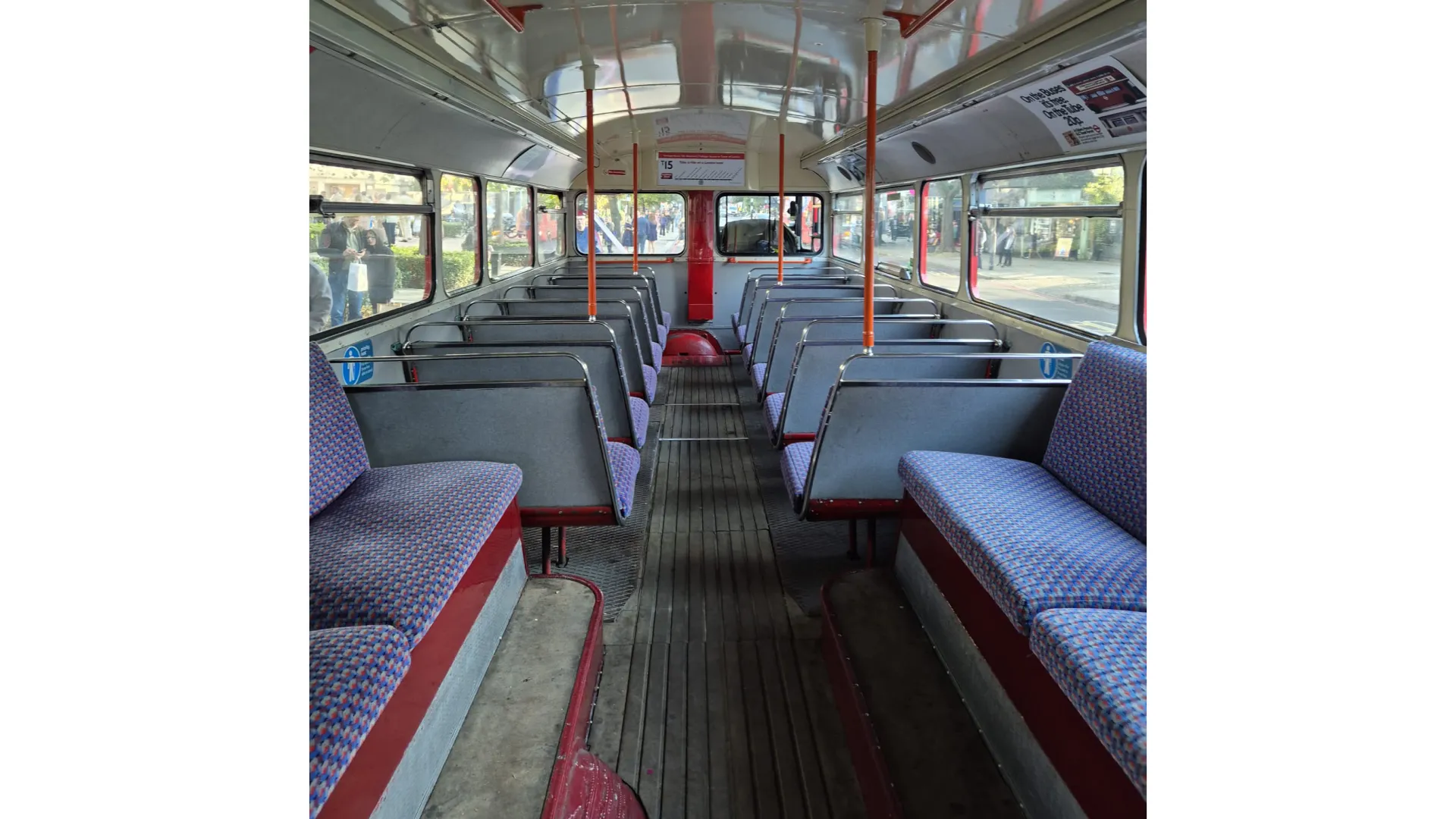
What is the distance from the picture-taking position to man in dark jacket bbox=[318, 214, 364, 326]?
3754mm

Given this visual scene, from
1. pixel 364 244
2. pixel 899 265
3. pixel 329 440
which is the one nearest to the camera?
pixel 329 440

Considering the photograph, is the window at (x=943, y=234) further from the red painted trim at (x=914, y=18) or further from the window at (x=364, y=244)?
the window at (x=364, y=244)

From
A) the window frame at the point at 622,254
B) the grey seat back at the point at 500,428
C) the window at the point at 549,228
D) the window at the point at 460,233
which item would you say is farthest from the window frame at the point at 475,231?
the window frame at the point at 622,254

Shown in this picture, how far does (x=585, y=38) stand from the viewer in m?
4.05

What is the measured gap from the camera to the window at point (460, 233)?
5.39 m

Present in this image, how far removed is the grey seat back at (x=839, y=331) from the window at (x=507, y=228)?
2.51 meters

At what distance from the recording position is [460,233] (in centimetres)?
584

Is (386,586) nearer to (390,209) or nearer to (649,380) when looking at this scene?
(390,209)

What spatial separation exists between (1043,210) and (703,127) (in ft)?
14.6

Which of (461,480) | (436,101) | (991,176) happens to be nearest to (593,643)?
(461,480)

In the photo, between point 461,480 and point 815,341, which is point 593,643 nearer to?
point 461,480

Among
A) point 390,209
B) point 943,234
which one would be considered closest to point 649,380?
point 390,209

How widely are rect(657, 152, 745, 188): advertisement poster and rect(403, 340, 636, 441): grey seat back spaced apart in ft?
18.5
